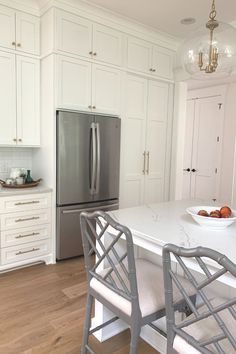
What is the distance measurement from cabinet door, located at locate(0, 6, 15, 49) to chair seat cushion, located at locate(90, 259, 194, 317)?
2.54m

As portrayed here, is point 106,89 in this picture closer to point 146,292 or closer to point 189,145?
point 146,292

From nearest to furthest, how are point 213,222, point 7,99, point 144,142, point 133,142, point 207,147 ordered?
1. point 213,222
2. point 7,99
3. point 133,142
4. point 144,142
5. point 207,147

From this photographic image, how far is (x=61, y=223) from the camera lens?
3.02 m

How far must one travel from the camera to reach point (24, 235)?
9.46ft

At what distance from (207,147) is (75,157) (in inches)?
131

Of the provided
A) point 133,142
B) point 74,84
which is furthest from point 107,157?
point 74,84

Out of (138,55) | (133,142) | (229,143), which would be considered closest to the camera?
(138,55)

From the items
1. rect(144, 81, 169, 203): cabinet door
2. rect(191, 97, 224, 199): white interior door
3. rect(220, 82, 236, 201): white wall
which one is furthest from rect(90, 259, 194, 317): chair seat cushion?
rect(191, 97, 224, 199): white interior door

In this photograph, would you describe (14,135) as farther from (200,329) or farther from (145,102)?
(200,329)

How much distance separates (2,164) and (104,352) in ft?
7.71

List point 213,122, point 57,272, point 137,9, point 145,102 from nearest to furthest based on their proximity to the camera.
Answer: point 57,272 < point 137,9 < point 145,102 < point 213,122

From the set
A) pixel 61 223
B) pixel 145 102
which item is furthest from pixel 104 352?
pixel 145 102

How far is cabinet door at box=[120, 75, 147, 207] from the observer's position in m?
3.55

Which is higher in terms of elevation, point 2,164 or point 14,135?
point 14,135
